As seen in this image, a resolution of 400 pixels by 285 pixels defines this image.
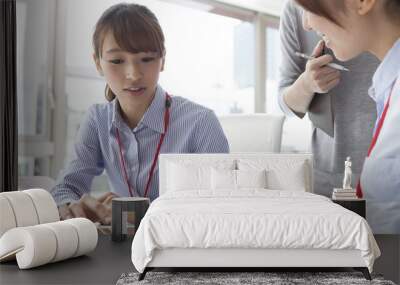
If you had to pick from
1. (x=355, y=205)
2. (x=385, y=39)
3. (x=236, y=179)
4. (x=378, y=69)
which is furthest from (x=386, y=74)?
(x=236, y=179)

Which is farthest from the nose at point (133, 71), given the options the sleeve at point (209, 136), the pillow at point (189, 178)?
the pillow at point (189, 178)

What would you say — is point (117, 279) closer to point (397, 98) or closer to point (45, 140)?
point (45, 140)

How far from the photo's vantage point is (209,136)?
5777 mm

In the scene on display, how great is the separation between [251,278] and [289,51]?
256 centimetres

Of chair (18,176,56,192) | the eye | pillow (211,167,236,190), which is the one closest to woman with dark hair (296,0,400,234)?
pillow (211,167,236,190)

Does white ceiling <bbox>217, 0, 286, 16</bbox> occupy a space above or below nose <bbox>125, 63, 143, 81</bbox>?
above

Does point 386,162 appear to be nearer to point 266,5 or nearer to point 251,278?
point 266,5

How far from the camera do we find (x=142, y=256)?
12.5 feet

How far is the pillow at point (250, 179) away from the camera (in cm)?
519

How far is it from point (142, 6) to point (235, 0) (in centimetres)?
89

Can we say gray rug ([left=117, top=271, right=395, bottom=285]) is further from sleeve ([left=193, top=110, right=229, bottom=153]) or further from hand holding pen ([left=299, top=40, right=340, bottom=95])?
hand holding pen ([left=299, top=40, right=340, bottom=95])

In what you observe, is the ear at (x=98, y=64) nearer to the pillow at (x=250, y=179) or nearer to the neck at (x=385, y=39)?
the pillow at (x=250, y=179)

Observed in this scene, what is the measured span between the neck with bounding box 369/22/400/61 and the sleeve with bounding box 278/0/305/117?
66 cm

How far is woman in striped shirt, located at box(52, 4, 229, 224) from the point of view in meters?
5.76
